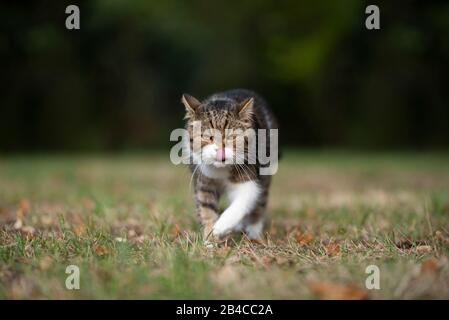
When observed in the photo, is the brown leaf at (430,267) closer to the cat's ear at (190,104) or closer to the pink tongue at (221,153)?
the pink tongue at (221,153)

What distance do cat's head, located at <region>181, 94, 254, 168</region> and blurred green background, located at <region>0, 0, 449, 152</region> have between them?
12605 millimetres

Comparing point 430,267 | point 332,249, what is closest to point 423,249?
point 332,249

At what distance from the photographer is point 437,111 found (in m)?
17.1

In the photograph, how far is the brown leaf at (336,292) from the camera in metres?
2.91

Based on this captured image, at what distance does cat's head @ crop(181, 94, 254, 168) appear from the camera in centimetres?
420

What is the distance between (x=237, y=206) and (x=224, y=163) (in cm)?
40

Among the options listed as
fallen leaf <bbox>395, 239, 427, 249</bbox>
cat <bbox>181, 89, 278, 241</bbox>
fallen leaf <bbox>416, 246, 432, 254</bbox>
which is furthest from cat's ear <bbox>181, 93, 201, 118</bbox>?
fallen leaf <bbox>416, 246, 432, 254</bbox>

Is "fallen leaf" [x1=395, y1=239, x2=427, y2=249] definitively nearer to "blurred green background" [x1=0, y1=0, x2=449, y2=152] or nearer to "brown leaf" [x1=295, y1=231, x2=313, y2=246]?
"brown leaf" [x1=295, y1=231, x2=313, y2=246]

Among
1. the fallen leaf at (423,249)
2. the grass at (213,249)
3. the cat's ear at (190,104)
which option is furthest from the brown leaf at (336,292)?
the cat's ear at (190,104)

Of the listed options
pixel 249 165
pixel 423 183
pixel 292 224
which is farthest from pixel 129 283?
pixel 423 183

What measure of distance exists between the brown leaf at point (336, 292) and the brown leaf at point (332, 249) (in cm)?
78

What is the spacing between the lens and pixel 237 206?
439 cm

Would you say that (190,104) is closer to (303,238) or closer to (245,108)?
(245,108)
